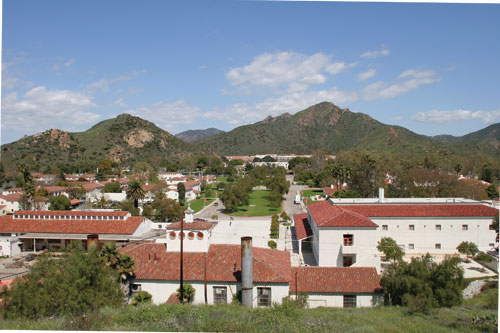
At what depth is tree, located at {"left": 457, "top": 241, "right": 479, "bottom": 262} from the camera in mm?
28422

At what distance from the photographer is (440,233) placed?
31.1 meters

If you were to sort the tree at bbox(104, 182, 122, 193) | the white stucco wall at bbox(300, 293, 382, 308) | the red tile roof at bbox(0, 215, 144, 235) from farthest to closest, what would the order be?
the tree at bbox(104, 182, 122, 193) < the red tile roof at bbox(0, 215, 144, 235) < the white stucco wall at bbox(300, 293, 382, 308)

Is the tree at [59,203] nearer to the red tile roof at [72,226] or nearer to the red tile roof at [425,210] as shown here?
the red tile roof at [72,226]

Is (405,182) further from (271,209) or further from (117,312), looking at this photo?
(117,312)

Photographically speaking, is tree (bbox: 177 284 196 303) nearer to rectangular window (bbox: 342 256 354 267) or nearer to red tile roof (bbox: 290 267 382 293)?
red tile roof (bbox: 290 267 382 293)

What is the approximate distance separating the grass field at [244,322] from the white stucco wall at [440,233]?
59.6ft

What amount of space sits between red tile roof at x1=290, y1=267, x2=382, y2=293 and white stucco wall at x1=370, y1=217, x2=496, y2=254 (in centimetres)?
1274

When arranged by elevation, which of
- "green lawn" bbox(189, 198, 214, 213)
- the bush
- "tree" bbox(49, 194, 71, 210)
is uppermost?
"tree" bbox(49, 194, 71, 210)

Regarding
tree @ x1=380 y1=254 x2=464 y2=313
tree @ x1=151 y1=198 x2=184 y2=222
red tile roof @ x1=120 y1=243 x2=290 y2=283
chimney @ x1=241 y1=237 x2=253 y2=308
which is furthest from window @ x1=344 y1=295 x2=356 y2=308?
tree @ x1=151 y1=198 x2=184 y2=222

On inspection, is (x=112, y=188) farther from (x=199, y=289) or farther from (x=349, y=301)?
(x=349, y=301)

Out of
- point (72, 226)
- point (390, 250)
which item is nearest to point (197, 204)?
point (72, 226)

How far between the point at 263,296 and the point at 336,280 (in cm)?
428

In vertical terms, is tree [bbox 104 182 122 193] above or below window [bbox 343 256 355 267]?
above

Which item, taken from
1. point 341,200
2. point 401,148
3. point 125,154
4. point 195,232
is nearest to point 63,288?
point 195,232
